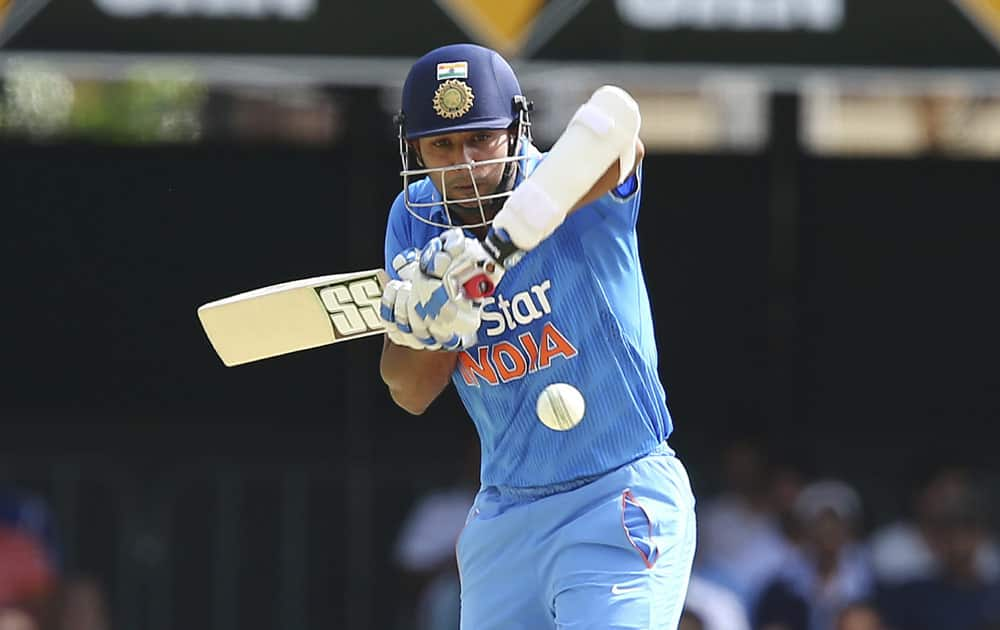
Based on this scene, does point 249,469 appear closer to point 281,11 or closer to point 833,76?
point 281,11

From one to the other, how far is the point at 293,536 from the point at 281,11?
2534 millimetres

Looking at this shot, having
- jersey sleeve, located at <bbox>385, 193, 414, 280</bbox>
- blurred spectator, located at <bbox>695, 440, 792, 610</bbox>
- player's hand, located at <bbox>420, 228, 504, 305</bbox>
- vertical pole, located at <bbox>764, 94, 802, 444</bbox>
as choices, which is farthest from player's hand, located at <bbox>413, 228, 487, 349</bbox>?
vertical pole, located at <bbox>764, 94, 802, 444</bbox>

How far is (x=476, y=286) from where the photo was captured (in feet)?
10.4

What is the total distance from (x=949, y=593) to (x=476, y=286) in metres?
4.41

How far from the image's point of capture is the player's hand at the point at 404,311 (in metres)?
3.23

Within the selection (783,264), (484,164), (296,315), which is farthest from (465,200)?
(783,264)

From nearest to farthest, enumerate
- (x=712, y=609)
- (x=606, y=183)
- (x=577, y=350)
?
(x=606, y=183)
(x=577, y=350)
(x=712, y=609)

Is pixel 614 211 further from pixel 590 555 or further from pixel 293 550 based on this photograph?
pixel 293 550

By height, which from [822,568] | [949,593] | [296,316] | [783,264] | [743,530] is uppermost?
[296,316]

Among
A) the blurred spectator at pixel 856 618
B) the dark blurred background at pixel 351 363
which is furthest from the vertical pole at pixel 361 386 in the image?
the blurred spectator at pixel 856 618

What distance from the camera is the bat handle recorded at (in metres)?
3.17

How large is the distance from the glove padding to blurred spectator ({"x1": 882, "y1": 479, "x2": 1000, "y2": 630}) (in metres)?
4.19

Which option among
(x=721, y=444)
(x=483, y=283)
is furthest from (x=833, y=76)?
(x=483, y=283)

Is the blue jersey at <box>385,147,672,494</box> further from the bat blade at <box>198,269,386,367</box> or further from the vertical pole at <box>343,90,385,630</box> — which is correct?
the vertical pole at <box>343,90,385,630</box>
